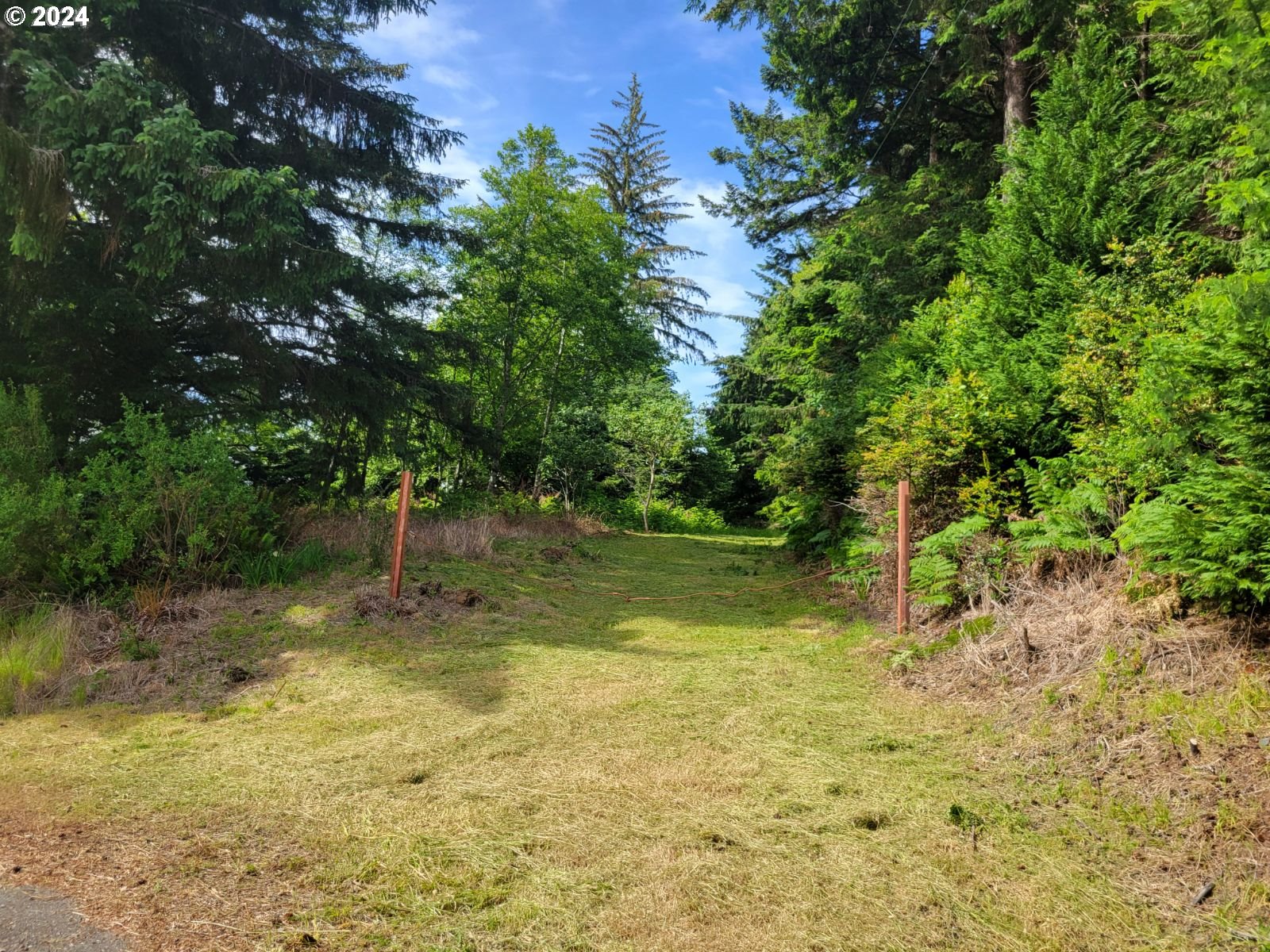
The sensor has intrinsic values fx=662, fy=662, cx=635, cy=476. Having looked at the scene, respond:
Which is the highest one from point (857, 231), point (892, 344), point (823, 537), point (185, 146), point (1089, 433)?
point (857, 231)

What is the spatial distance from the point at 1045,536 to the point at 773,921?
3.79 m

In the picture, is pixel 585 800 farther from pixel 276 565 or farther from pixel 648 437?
pixel 648 437

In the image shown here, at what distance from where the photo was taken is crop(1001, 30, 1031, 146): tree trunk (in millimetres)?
9422

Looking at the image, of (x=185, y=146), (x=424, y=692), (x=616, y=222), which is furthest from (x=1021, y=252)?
(x=616, y=222)

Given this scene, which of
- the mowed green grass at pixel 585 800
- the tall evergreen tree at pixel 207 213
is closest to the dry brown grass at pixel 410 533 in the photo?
the tall evergreen tree at pixel 207 213

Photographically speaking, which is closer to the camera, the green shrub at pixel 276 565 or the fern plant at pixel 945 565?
the fern plant at pixel 945 565

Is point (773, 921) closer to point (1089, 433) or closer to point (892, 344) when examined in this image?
point (1089, 433)

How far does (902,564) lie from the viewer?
5.98 metres

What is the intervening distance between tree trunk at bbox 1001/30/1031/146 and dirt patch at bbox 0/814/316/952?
11380 millimetres

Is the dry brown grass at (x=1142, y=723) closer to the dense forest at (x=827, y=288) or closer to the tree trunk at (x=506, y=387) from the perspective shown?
the dense forest at (x=827, y=288)

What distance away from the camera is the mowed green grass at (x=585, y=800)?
2250 mm

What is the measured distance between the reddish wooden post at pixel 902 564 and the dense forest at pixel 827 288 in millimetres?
177

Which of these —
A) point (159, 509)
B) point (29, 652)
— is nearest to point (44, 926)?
point (29, 652)

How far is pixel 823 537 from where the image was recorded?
10.4m
